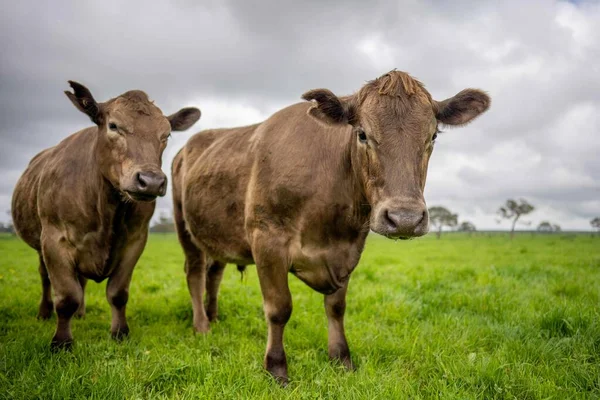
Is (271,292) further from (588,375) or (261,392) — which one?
(588,375)

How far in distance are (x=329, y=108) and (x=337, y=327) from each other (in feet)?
7.30

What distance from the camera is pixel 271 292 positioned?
410 cm

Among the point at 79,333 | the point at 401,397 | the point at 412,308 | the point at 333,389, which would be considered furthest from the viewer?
the point at 412,308

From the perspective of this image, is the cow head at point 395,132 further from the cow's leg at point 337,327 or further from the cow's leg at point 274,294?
the cow's leg at point 337,327

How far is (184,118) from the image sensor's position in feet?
19.4

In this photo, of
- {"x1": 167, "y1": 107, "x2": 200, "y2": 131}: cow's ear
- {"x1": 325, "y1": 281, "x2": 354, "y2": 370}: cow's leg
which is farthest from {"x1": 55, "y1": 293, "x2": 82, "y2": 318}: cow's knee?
{"x1": 325, "y1": 281, "x2": 354, "y2": 370}: cow's leg

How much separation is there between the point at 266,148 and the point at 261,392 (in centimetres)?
227

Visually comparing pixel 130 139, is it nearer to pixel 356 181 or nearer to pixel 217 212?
pixel 217 212

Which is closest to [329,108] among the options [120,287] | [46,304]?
[120,287]

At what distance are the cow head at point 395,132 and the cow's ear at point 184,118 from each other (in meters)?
2.56

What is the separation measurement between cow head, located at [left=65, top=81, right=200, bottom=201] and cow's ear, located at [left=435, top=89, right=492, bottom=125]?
108 inches

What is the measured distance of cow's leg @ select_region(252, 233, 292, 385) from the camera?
4.06m

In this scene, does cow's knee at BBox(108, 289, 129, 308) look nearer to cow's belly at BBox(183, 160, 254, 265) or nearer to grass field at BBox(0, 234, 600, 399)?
grass field at BBox(0, 234, 600, 399)

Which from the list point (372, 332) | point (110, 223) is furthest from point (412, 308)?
point (110, 223)
